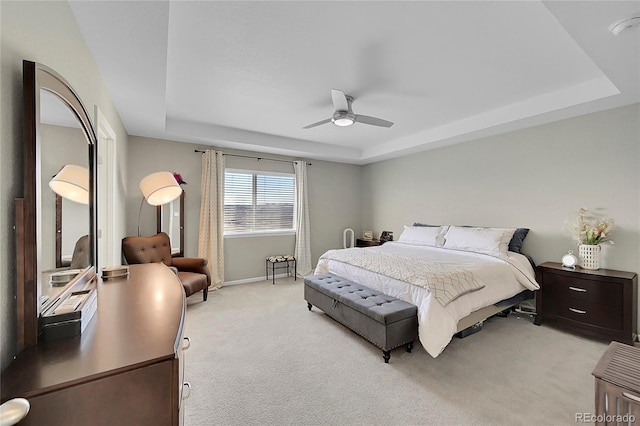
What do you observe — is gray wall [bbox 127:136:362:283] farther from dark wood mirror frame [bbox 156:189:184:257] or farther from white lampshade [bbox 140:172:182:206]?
white lampshade [bbox 140:172:182:206]

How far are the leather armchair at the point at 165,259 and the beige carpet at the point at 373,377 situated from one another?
491 mm

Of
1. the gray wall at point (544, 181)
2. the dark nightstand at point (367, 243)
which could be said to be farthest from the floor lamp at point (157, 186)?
the gray wall at point (544, 181)

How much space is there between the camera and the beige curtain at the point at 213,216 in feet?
14.8

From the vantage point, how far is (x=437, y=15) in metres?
1.79

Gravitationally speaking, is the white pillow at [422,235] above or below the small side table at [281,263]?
above

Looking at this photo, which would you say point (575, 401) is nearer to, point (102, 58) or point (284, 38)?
point (284, 38)

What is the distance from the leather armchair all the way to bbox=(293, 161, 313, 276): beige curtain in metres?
1.97

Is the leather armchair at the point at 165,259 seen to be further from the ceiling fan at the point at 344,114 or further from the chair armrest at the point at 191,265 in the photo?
the ceiling fan at the point at 344,114

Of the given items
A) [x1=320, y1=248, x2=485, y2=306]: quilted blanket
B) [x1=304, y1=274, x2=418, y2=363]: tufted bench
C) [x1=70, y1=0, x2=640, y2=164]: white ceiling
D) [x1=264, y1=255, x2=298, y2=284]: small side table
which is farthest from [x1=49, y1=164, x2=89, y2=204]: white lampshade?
[x1=264, y1=255, x2=298, y2=284]: small side table

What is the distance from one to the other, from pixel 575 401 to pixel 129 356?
9.00 ft

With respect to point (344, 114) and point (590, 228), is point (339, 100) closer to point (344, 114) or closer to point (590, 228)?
point (344, 114)

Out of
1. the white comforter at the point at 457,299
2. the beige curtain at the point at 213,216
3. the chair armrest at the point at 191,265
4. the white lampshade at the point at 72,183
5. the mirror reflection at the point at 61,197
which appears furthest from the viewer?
the beige curtain at the point at 213,216

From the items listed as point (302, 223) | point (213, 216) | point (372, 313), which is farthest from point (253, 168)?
point (372, 313)

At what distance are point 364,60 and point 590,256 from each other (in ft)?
10.5
